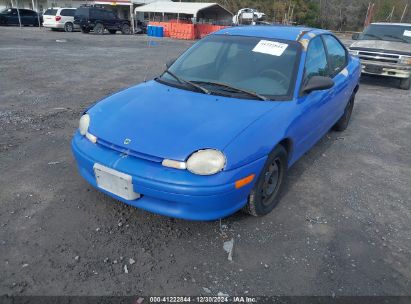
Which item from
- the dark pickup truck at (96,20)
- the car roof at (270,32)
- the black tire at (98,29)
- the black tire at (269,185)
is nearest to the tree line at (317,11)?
the dark pickup truck at (96,20)

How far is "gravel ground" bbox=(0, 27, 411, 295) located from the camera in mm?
2395

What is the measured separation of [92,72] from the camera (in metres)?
9.45

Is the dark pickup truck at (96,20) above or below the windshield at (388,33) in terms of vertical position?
below

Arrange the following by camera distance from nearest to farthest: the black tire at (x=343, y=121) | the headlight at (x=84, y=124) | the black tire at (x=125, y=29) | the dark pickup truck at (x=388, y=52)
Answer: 1. the headlight at (x=84, y=124)
2. the black tire at (x=343, y=121)
3. the dark pickup truck at (x=388, y=52)
4. the black tire at (x=125, y=29)

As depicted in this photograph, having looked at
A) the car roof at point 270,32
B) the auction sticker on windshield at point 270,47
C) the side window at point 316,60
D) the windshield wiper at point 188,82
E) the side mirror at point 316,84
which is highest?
the car roof at point 270,32

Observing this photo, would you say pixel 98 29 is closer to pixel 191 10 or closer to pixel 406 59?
pixel 191 10

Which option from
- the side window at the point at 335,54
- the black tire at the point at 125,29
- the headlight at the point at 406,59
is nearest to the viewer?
the side window at the point at 335,54

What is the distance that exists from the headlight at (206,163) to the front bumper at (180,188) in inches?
1.5

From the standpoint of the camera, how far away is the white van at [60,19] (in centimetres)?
2364

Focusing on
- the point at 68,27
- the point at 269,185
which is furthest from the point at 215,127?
the point at 68,27

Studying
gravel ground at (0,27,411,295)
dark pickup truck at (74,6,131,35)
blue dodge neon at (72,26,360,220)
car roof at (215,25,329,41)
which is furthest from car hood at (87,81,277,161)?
dark pickup truck at (74,6,131,35)

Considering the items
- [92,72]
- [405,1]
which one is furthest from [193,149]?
[405,1]

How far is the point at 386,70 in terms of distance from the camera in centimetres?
894

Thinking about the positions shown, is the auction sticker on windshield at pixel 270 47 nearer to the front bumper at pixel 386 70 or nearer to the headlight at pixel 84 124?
the headlight at pixel 84 124
